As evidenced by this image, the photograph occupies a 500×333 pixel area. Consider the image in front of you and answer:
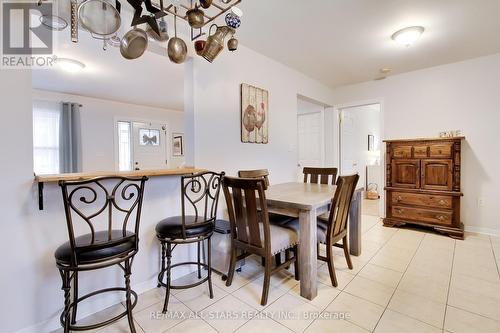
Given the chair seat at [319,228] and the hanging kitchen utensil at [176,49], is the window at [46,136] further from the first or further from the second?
the chair seat at [319,228]

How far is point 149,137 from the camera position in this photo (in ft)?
18.7

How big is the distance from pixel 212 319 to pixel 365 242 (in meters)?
2.24

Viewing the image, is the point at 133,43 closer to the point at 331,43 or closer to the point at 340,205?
the point at 340,205

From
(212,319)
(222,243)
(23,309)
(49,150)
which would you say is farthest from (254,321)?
(49,150)

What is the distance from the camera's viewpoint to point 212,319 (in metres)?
1.66

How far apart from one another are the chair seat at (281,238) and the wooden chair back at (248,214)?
71 mm

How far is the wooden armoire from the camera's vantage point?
125 inches

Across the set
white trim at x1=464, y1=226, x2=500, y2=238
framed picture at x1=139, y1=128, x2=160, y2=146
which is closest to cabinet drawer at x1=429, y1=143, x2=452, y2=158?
white trim at x1=464, y1=226, x2=500, y2=238

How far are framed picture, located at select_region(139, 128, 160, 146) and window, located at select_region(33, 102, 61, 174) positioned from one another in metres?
1.55

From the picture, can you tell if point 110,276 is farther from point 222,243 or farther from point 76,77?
point 76,77

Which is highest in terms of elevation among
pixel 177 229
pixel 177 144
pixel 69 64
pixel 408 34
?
pixel 408 34

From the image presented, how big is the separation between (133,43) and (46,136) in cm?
401

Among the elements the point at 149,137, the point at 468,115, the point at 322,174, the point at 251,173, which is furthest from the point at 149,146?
the point at 468,115

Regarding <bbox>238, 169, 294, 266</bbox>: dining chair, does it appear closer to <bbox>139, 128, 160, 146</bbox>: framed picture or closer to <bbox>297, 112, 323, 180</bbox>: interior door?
<bbox>297, 112, 323, 180</bbox>: interior door
